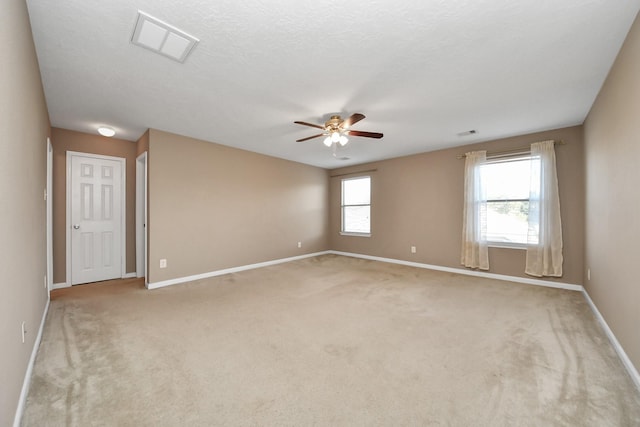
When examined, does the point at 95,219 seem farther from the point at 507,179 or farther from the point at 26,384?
the point at 507,179

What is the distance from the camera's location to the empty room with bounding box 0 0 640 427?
5.04 feet

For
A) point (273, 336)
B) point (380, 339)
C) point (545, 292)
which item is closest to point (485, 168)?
point (545, 292)

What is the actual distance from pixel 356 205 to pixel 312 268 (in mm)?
2193

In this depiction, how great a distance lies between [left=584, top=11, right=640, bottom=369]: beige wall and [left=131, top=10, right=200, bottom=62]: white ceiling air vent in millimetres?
3056

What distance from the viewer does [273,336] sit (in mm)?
2328

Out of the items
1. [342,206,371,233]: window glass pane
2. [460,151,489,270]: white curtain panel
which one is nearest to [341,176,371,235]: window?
[342,206,371,233]: window glass pane

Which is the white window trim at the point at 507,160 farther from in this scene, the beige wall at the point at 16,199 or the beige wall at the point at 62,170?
the beige wall at the point at 62,170

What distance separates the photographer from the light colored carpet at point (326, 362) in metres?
1.44

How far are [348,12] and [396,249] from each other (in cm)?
474

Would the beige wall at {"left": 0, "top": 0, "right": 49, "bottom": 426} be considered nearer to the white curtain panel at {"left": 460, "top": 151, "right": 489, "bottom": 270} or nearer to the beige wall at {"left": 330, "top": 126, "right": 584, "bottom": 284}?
the white curtain panel at {"left": 460, "top": 151, "right": 489, "bottom": 270}

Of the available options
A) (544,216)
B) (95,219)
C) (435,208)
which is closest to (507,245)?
(544,216)

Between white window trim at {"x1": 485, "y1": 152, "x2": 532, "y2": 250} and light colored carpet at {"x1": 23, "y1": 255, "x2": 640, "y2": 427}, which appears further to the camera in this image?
white window trim at {"x1": 485, "y1": 152, "x2": 532, "y2": 250}

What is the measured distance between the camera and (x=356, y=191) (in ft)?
21.3

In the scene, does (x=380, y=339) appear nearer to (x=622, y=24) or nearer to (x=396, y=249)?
(x=622, y=24)
